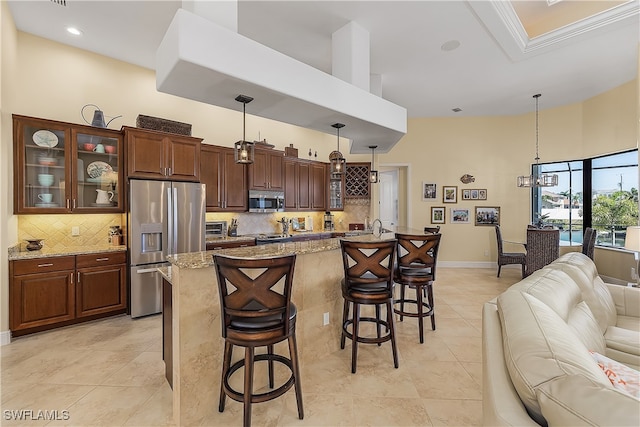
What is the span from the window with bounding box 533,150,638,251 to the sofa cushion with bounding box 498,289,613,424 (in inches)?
213

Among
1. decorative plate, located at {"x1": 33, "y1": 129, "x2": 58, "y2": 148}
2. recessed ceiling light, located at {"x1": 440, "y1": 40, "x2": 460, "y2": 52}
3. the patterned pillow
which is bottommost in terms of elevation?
the patterned pillow

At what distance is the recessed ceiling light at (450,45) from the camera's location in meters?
3.69

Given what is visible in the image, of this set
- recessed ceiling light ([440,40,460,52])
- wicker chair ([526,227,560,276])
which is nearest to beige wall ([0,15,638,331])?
wicker chair ([526,227,560,276])

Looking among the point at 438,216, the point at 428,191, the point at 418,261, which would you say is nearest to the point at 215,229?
the point at 418,261

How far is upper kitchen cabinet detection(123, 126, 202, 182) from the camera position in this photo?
12.4 ft

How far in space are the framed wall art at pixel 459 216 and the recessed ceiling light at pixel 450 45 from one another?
13.1 ft

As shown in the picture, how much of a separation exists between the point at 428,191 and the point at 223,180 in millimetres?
4767

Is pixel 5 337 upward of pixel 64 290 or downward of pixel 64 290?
downward

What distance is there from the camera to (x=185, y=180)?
4176mm

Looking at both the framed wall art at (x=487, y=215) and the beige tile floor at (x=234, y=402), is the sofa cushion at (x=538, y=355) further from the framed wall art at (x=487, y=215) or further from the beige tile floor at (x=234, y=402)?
the framed wall art at (x=487, y=215)

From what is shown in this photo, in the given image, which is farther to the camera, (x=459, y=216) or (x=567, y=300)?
(x=459, y=216)

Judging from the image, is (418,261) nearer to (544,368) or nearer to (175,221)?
(544,368)

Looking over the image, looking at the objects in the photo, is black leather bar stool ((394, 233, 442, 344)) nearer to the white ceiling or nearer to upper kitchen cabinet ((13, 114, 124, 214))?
the white ceiling

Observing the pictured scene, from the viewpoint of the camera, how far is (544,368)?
2.99ft
